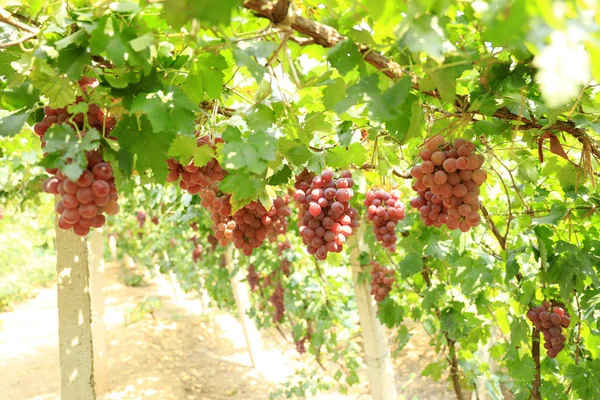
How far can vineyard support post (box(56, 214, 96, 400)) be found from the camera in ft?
9.73

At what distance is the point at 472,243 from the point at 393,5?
2403mm

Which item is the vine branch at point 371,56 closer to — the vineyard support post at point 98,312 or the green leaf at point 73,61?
the green leaf at point 73,61

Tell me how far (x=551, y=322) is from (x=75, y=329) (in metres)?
2.94

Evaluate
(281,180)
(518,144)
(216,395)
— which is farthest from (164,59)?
(216,395)

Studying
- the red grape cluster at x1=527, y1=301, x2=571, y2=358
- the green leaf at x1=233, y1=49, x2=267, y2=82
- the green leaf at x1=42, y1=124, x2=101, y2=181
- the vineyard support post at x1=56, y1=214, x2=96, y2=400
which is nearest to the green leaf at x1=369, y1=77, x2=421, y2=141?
the green leaf at x1=233, y1=49, x2=267, y2=82

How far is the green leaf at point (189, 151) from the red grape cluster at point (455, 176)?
71cm

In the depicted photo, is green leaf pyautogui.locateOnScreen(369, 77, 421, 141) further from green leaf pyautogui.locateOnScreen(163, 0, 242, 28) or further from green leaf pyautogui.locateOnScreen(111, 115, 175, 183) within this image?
green leaf pyautogui.locateOnScreen(111, 115, 175, 183)

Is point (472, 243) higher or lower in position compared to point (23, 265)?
lower

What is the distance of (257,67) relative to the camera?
1.04 metres

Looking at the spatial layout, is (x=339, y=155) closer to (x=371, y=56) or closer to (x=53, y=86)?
(x=371, y=56)

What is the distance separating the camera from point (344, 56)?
3.70 ft

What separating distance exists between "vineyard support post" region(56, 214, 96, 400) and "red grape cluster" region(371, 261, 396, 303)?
7.20ft

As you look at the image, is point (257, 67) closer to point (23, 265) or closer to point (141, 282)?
point (141, 282)

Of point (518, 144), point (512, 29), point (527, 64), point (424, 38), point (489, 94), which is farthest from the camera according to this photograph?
point (518, 144)
